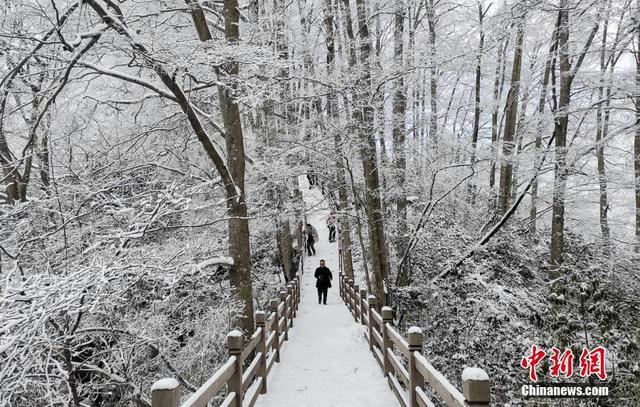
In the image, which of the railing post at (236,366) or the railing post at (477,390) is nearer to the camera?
the railing post at (477,390)

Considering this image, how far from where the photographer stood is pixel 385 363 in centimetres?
640

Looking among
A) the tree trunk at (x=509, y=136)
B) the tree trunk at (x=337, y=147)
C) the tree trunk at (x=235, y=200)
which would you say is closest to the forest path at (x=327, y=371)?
the tree trunk at (x=235, y=200)

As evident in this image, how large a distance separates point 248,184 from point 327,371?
301 inches

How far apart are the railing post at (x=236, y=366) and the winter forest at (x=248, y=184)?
1.29 metres

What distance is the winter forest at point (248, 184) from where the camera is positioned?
5.94m

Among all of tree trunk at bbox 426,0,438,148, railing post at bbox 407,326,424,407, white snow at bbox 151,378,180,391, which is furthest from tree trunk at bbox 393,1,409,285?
white snow at bbox 151,378,180,391

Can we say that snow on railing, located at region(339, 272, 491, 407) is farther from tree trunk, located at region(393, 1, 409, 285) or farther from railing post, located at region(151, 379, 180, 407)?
tree trunk, located at region(393, 1, 409, 285)

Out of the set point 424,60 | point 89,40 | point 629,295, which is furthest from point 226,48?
point 629,295

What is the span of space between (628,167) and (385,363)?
1041 cm

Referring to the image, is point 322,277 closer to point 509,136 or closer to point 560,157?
point 509,136

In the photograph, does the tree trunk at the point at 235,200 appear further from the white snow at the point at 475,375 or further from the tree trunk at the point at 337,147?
the white snow at the point at 475,375

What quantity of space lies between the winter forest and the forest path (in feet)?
4.68

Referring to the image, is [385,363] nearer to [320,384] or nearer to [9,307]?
[320,384]

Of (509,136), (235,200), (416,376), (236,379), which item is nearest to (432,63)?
(235,200)
